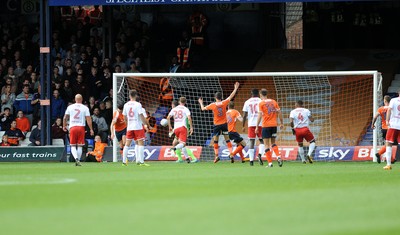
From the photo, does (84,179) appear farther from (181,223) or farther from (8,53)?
(8,53)

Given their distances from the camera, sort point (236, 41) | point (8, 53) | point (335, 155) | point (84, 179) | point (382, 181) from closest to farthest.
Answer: point (382, 181) < point (84, 179) < point (335, 155) < point (8, 53) < point (236, 41)

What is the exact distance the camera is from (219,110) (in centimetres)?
2948

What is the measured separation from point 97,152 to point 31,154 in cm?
192

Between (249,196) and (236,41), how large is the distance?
25.2 meters

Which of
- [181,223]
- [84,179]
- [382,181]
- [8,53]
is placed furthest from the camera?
[8,53]

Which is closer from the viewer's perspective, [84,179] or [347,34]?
[84,179]

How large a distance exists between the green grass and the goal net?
12140 millimetres

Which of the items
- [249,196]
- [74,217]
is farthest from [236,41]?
[74,217]

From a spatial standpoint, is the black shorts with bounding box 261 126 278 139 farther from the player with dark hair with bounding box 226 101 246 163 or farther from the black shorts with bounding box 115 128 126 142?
the black shorts with bounding box 115 128 126 142

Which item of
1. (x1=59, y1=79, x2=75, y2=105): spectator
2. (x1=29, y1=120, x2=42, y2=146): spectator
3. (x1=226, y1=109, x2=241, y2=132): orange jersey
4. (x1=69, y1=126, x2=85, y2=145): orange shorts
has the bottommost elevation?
(x1=29, y1=120, x2=42, y2=146): spectator

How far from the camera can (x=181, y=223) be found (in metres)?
11.6

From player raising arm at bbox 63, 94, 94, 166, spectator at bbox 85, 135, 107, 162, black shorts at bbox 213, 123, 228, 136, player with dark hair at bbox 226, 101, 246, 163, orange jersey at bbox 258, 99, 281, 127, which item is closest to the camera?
orange jersey at bbox 258, 99, 281, 127

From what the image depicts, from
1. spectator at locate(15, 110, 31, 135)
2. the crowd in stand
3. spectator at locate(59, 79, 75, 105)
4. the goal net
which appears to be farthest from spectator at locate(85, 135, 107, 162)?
spectator at locate(15, 110, 31, 135)

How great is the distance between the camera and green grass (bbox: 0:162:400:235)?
1120cm
